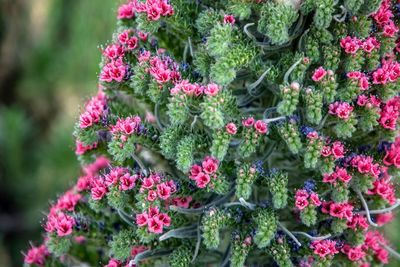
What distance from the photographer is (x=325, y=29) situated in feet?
7.13

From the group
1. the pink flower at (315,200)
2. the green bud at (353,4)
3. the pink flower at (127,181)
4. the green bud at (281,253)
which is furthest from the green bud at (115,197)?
the green bud at (353,4)

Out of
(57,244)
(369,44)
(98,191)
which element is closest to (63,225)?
(57,244)

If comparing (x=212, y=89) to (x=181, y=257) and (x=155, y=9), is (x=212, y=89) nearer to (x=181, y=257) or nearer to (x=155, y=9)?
(x=155, y=9)

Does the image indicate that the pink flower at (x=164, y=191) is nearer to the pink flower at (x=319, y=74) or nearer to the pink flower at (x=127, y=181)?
the pink flower at (x=127, y=181)

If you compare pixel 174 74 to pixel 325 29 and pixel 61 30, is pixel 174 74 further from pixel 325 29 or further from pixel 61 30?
pixel 61 30

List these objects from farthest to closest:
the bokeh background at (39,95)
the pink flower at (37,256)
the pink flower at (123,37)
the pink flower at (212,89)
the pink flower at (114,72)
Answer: the bokeh background at (39,95) < the pink flower at (37,256) < the pink flower at (123,37) < the pink flower at (114,72) < the pink flower at (212,89)

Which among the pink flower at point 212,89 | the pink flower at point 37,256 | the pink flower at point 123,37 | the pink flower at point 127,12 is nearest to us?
the pink flower at point 212,89

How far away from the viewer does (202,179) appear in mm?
2139

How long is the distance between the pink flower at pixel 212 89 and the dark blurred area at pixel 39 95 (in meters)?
2.78

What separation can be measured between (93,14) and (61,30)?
0.68 m

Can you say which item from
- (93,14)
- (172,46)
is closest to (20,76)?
(93,14)

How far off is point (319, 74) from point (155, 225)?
2.45 ft

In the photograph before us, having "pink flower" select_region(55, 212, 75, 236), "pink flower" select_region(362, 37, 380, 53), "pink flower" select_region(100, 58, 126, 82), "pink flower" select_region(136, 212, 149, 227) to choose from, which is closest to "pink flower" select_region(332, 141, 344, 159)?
"pink flower" select_region(362, 37, 380, 53)

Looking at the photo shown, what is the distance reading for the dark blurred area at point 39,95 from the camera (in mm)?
4938
